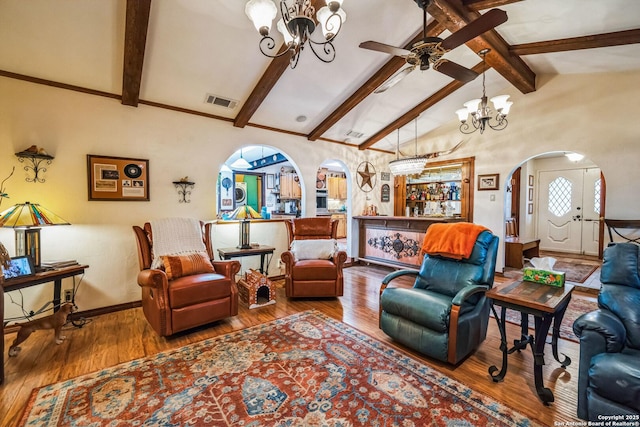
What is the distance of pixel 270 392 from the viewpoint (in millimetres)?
1957

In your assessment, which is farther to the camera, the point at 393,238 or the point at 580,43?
the point at 393,238

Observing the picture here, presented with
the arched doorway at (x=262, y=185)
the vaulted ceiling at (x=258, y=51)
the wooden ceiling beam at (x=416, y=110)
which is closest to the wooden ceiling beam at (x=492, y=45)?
the vaulted ceiling at (x=258, y=51)

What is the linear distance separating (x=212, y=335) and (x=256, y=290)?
34.6 inches

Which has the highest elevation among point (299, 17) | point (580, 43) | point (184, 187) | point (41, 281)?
point (580, 43)

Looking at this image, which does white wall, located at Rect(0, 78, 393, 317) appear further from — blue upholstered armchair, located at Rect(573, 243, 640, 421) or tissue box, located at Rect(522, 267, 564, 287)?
blue upholstered armchair, located at Rect(573, 243, 640, 421)

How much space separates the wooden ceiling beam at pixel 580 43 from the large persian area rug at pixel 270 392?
3970 millimetres

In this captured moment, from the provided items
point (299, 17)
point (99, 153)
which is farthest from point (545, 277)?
point (99, 153)

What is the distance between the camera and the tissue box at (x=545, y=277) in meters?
2.22

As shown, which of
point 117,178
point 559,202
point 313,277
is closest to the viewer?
point 117,178

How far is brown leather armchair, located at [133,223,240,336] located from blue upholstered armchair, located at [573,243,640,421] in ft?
9.52

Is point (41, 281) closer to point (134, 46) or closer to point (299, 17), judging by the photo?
point (134, 46)

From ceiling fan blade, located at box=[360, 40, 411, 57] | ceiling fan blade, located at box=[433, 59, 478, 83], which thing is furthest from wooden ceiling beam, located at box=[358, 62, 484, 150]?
ceiling fan blade, located at box=[360, 40, 411, 57]

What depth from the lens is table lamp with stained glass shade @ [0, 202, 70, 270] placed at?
8.29 ft

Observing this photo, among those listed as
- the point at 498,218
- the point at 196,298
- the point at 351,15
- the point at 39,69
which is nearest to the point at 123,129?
the point at 39,69
